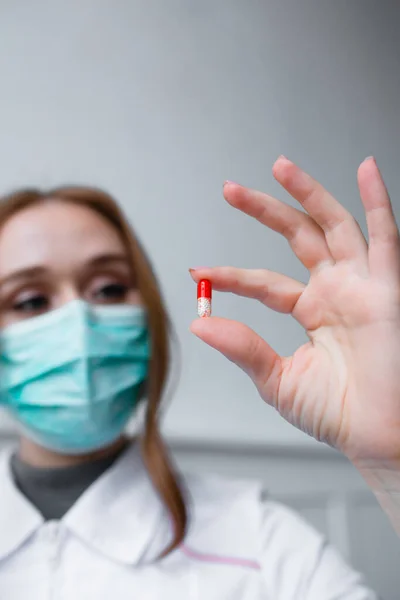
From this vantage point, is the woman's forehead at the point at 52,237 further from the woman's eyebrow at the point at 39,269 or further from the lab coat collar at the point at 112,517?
the lab coat collar at the point at 112,517

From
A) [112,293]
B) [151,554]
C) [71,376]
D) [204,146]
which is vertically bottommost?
[151,554]

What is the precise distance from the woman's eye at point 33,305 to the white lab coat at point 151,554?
0.25 metres

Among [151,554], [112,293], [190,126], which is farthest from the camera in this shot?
[190,126]

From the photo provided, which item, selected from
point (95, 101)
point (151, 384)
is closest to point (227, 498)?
point (151, 384)

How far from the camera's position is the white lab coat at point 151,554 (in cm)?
81

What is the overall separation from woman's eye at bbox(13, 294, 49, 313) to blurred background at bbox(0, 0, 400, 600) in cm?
42

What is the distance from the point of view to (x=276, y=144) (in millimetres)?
1567

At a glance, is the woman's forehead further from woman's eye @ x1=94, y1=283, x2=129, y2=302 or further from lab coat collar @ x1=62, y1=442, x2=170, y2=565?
lab coat collar @ x1=62, y1=442, x2=170, y2=565

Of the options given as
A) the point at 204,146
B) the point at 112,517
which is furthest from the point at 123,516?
the point at 204,146

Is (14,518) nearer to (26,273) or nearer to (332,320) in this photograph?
(26,273)

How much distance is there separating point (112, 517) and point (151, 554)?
8cm

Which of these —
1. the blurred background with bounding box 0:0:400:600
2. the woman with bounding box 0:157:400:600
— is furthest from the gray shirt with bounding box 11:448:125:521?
the blurred background with bounding box 0:0:400:600

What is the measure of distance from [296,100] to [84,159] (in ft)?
2.00

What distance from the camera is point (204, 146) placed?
1489 mm
